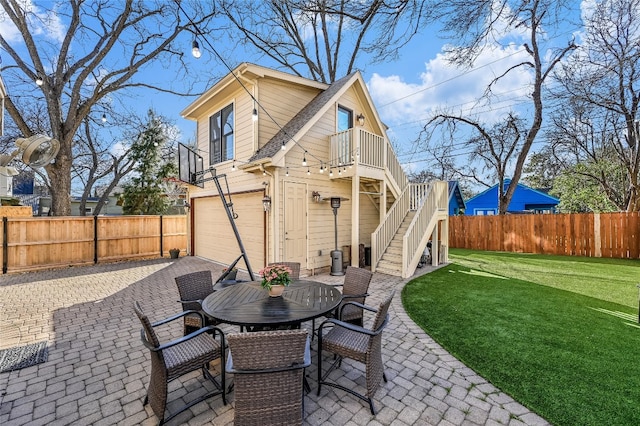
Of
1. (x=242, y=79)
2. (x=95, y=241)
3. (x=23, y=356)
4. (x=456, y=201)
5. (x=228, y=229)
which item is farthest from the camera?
(x=456, y=201)

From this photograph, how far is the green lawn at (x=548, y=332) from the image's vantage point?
269 centimetres

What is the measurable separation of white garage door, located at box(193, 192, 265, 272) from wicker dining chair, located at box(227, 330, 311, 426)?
5956mm

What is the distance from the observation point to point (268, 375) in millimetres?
2080

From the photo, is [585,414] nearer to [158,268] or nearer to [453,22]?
[453,22]

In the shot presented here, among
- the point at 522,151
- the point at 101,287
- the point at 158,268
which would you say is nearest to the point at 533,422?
the point at 101,287

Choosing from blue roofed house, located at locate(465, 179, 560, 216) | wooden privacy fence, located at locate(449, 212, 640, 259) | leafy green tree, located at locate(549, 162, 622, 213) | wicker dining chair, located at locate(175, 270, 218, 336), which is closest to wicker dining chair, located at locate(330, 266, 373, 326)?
wicker dining chair, located at locate(175, 270, 218, 336)

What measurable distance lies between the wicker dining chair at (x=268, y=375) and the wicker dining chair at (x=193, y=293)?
1661 millimetres

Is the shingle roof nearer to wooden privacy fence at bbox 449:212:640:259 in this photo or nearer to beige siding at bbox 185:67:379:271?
beige siding at bbox 185:67:379:271

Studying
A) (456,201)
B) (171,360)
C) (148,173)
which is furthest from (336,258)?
(456,201)

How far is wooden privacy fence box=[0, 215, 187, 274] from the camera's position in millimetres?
8523

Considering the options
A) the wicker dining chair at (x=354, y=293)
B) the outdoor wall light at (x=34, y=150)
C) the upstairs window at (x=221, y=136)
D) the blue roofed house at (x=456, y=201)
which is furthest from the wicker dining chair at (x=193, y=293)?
the blue roofed house at (x=456, y=201)

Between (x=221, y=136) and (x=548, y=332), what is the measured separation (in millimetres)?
10050

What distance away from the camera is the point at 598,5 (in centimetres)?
735

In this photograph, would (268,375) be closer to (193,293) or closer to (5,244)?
(193,293)
